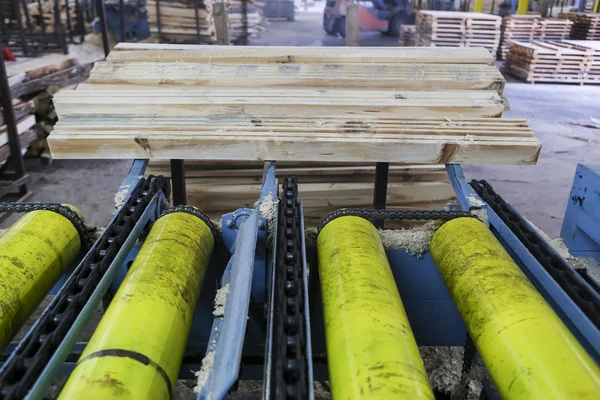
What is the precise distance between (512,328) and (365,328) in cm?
37

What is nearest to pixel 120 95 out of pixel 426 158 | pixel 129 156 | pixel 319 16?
pixel 129 156

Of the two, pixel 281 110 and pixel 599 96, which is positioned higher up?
pixel 281 110

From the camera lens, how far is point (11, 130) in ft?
17.0

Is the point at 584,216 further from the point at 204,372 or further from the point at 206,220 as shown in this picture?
the point at 204,372

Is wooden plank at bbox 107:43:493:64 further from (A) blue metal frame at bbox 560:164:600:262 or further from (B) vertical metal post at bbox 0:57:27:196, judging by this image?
(B) vertical metal post at bbox 0:57:27:196

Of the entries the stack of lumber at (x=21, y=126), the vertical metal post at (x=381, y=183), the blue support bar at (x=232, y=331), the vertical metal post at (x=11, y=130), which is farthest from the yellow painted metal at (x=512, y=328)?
the stack of lumber at (x=21, y=126)

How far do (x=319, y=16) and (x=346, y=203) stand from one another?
22826 millimetres

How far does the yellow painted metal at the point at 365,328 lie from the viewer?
3.63ft

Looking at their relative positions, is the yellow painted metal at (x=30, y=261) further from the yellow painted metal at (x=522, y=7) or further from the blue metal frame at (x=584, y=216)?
the yellow painted metal at (x=522, y=7)

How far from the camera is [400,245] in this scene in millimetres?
1937

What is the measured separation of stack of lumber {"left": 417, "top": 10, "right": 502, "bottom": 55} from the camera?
11023 millimetres

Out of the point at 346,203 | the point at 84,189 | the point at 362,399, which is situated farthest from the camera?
the point at 84,189

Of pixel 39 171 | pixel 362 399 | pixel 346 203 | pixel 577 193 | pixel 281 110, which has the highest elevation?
pixel 281 110

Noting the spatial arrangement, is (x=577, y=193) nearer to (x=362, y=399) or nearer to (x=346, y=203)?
(x=346, y=203)
